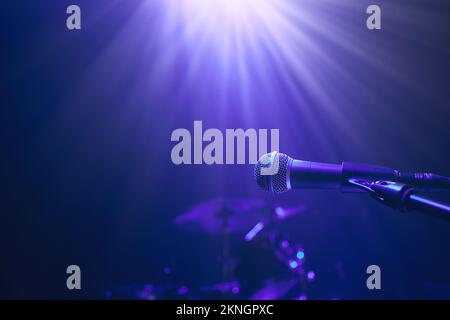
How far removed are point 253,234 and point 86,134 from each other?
105 cm

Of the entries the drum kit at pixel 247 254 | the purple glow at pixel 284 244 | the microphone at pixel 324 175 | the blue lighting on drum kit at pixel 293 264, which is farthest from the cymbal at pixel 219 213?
the microphone at pixel 324 175

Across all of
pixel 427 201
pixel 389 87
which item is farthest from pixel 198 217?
A: pixel 427 201

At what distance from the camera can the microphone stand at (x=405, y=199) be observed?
860 mm

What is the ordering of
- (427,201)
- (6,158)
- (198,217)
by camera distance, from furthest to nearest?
(198,217), (6,158), (427,201)

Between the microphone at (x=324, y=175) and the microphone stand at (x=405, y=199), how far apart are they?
0.29ft

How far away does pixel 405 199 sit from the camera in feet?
3.19

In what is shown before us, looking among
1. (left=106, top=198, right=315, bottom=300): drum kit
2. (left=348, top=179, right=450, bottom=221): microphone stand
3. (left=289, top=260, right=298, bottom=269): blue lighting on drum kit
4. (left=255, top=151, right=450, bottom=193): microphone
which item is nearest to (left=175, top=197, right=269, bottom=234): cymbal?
Result: (left=106, top=198, right=315, bottom=300): drum kit

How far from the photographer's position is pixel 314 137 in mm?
2484

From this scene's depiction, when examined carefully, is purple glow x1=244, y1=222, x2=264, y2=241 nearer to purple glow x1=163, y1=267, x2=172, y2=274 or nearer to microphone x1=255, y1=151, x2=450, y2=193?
purple glow x1=163, y1=267, x2=172, y2=274

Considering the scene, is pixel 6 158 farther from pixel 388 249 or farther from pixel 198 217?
pixel 388 249

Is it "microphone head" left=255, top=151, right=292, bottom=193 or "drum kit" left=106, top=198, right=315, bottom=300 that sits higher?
"microphone head" left=255, top=151, right=292, bottom=193

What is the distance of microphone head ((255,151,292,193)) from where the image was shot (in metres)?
1.48

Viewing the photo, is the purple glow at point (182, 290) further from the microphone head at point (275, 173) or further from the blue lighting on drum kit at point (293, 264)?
the microphone head at point (275, 173)

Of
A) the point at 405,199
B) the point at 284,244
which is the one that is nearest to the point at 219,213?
the point at 284,244
